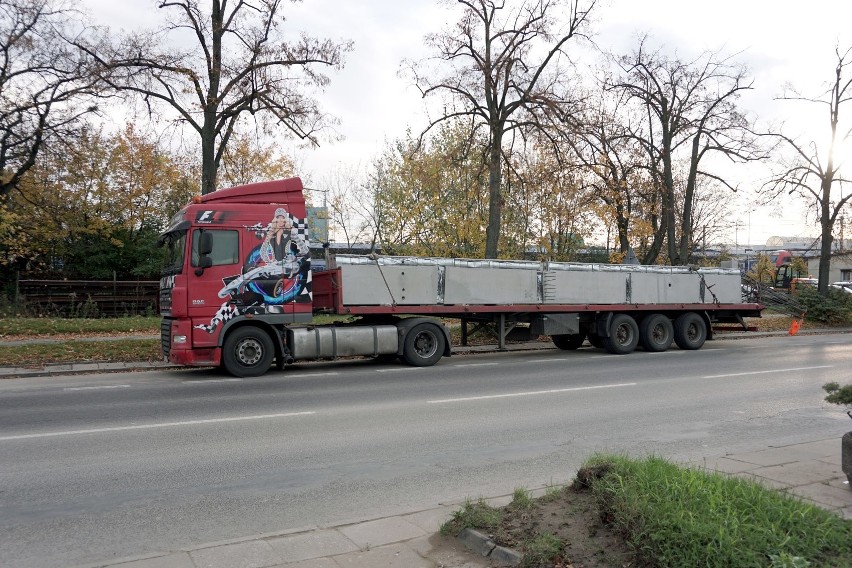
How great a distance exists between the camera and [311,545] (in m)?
4.66

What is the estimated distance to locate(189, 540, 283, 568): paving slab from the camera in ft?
14.2

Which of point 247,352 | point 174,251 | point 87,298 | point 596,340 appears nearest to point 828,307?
point 596,340

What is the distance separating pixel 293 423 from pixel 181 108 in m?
13.4

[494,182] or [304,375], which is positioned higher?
[494,182]

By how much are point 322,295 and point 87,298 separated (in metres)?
16.4

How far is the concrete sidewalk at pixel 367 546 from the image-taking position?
4320 millimetres

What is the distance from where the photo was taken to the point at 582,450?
7.43 metres

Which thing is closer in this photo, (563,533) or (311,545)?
(563,533)

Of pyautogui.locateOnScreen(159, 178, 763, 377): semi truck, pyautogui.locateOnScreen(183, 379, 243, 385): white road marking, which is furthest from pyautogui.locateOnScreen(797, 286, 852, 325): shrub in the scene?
pyautogui.locateOnScreen(183, 379, 243, 385): white road marking

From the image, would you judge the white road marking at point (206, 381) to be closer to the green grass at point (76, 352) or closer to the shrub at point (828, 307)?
the green grass at point (76, 352)

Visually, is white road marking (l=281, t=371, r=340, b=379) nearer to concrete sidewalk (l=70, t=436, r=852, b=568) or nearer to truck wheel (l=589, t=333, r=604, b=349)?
truck wheel (l=589, t=333, r=604, b=349)

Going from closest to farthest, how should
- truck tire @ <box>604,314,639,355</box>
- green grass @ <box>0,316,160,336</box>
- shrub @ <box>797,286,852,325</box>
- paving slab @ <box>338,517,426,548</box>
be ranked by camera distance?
paving slab @ <box>338,517,426,548</box>
truck tire @ <box>604,314,639,355</box>
green grass @ <box>0,316,160,336</box>
shrub @ <box>797,286,852,325</box>

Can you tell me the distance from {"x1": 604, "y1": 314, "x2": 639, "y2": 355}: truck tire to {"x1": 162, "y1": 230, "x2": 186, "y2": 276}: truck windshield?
1096 cm

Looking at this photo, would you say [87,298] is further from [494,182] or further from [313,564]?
[313,564]
